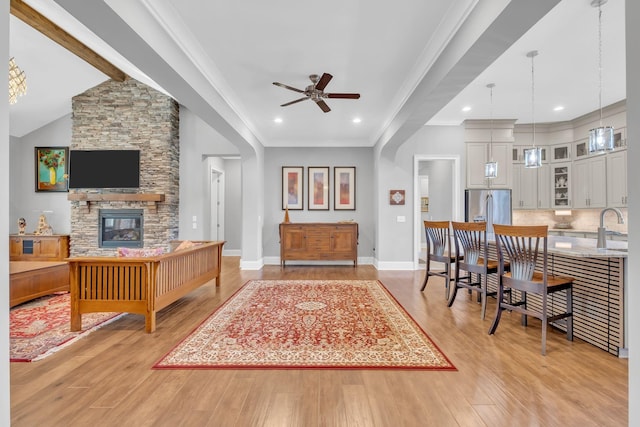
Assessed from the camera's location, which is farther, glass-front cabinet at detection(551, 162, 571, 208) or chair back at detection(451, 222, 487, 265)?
glass-front cabinet at detection(551, 162, 571, 208)

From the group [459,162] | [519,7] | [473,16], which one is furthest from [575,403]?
[459,162]

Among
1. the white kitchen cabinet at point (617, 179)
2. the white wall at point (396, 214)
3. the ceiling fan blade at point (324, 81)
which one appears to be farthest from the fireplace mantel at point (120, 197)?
the white kitchen cabinet at point (617, 179)

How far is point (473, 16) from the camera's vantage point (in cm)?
243

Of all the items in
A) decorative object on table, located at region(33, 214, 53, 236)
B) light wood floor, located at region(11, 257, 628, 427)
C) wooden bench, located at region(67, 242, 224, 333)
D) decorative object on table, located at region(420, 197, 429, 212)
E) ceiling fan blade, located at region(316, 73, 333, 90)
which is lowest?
light wood floor, located at region(11, 257, 628, 427)

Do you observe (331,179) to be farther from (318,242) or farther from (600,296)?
(600,296)

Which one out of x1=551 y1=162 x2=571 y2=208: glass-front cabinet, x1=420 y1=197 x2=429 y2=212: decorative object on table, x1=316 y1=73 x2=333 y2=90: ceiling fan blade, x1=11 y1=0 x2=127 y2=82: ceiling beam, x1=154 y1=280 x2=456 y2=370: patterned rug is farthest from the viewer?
x1=420 y1=197 x2=429 y2=212: decorative object on table

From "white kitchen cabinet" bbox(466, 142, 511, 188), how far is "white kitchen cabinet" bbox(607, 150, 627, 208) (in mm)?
1530

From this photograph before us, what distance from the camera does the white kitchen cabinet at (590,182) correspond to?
5.72m

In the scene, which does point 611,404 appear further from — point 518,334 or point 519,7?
point 519,7

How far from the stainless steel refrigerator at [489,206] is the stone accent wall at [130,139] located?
19.7 ft

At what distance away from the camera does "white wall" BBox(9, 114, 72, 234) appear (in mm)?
7012

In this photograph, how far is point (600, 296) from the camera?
2.66 meters

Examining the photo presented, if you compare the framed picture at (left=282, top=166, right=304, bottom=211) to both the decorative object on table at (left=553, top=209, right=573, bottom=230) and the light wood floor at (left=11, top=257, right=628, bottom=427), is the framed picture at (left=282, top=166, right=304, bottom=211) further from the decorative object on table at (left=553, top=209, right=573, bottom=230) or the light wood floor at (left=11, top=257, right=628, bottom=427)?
the decorative object on table at (left=553, top=209, right=573, bottom=230)

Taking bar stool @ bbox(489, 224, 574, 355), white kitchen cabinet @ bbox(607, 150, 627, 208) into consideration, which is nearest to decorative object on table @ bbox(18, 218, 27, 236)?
bar stool @ bbox(489, 224, 574, 355)
